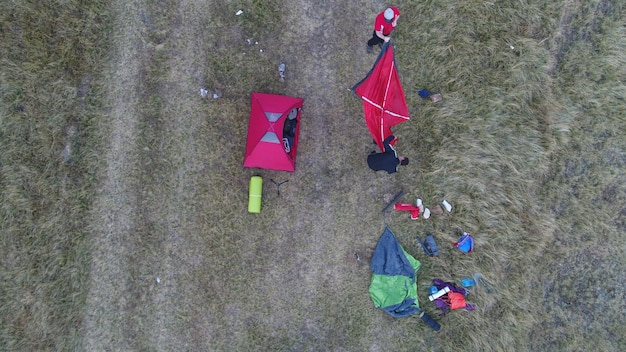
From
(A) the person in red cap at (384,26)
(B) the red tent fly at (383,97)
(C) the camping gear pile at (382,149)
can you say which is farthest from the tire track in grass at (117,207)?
(A) the person in red cap at (384,26)

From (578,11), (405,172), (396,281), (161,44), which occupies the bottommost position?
(396,281)

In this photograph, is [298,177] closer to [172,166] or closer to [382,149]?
[382,149]

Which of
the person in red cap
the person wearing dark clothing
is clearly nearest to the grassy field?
the person in red cap

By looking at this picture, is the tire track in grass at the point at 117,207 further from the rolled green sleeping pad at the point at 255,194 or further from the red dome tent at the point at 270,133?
the red dome tent at the point at 270,133

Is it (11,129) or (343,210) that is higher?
(11,129)

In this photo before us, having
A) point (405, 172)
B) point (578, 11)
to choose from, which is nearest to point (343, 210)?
point (405, 172)

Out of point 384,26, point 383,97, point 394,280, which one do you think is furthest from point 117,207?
point 384,26

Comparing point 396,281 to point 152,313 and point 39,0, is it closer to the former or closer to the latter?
point 152,313
